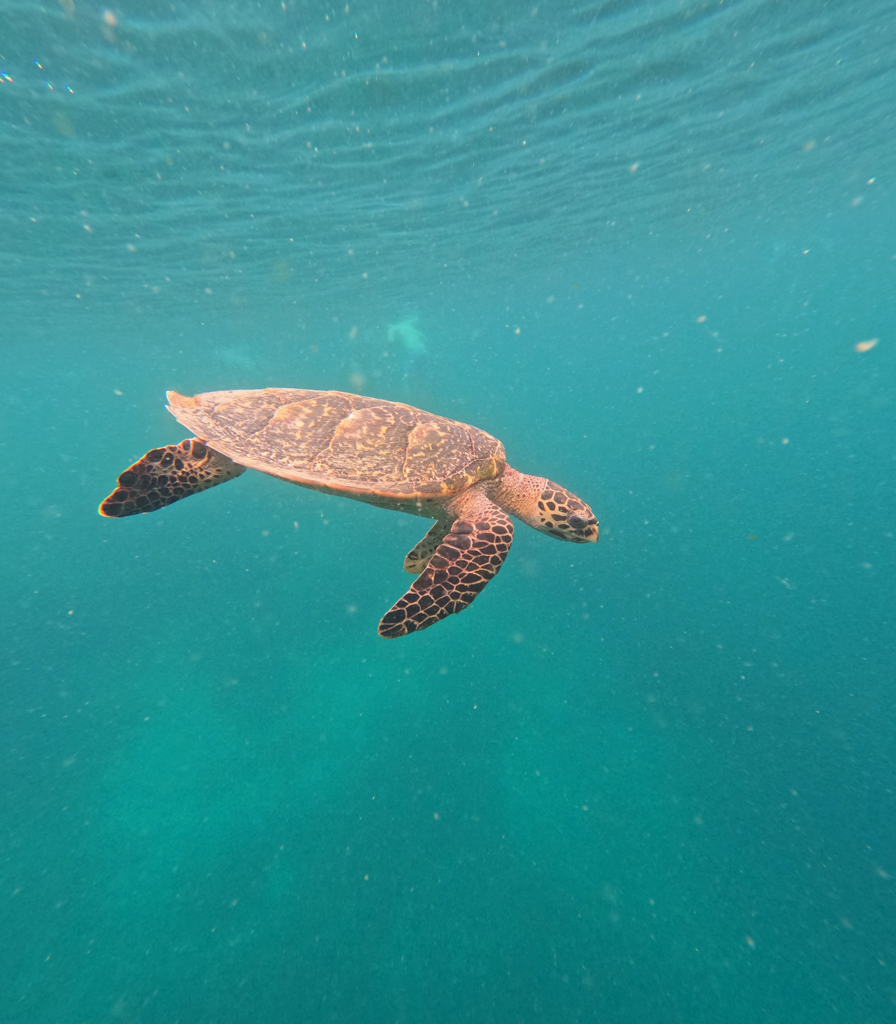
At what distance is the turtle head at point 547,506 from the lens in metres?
5.28

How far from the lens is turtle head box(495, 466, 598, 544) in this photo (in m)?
5.28

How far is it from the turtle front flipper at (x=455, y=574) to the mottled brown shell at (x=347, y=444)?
0.49 meters

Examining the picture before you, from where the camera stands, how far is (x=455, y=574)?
421cm

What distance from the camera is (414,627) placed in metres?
3.89

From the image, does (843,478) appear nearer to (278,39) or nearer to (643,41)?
(643,41)

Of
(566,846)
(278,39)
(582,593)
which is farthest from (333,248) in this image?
(566,846)

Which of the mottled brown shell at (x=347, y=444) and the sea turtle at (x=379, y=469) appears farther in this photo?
the mottled brown shell at (x=347, y=444)

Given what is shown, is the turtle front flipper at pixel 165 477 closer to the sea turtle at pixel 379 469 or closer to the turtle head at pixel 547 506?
the sea turtle at pixel 379 469

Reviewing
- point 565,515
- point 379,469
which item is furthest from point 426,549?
point 565,515

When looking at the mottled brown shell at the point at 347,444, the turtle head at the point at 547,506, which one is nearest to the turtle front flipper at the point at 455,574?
the mottled brown shell at the point at 347,444

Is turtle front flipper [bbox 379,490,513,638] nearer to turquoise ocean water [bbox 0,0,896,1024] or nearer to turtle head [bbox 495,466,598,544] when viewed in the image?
turtle head [bbox 495,466,598,544]

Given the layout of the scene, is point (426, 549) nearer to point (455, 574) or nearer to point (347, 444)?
point (455, 574)

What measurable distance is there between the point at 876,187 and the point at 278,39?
→ 34635mm

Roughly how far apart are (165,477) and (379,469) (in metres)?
2.52
